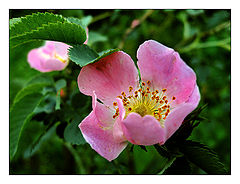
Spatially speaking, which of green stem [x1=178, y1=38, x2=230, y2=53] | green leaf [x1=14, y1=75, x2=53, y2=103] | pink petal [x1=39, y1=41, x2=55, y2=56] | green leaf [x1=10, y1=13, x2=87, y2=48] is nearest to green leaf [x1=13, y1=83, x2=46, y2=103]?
green leaf [x1=14, y1=75, x2=53, y2=103]

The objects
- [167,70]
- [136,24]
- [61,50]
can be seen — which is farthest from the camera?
[136,24]

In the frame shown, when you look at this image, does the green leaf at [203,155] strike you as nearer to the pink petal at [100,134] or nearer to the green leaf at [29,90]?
the pink petal at [100,134]

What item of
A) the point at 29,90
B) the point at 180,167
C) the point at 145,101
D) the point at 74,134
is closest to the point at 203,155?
the point at 180,167

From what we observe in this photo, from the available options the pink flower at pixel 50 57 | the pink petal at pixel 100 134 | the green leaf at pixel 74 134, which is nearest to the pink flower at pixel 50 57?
the pink flower at pixel 50 57

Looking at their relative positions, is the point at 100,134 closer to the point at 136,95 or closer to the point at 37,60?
the point at 136,95

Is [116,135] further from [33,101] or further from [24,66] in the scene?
[24,66]

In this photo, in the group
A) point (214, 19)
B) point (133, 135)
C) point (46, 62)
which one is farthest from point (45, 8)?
point (214, 19)
